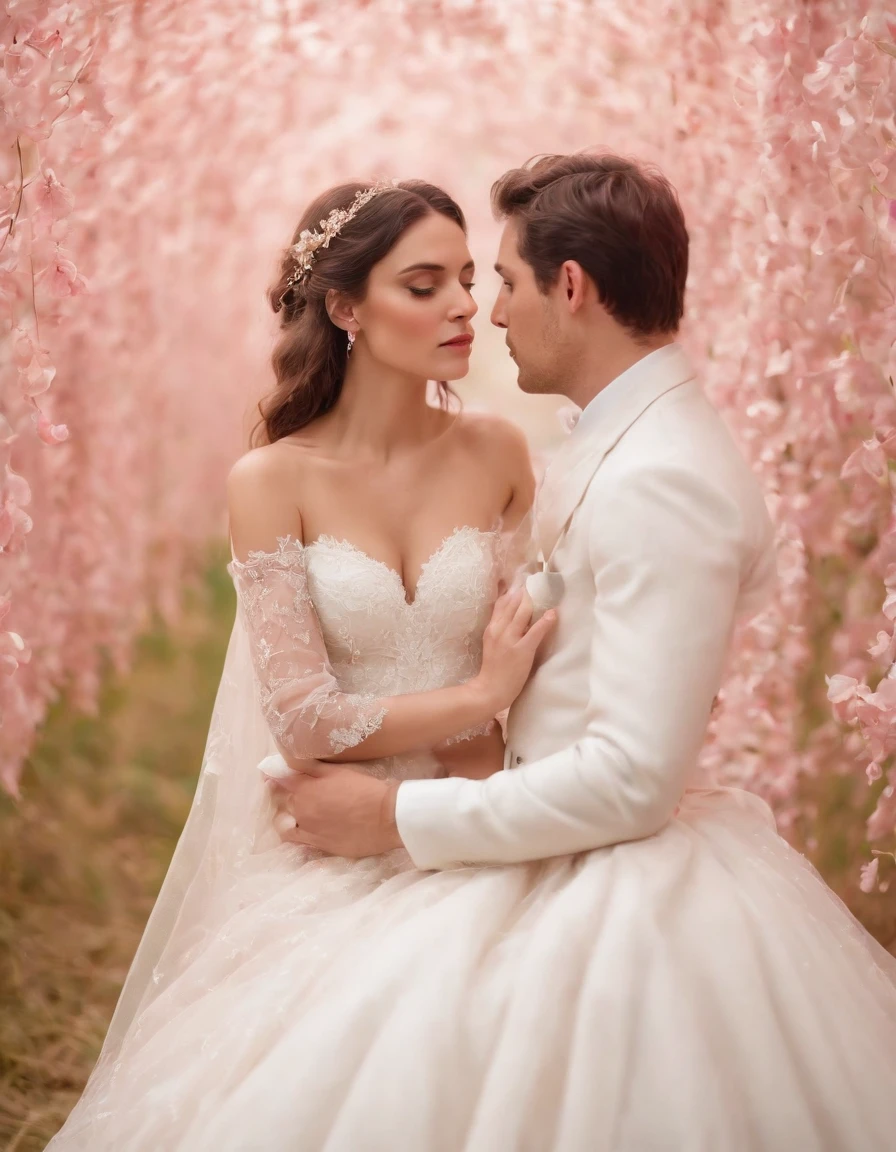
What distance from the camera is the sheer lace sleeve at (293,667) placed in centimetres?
189

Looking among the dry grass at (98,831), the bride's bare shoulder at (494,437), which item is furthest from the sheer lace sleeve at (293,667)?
the dry grass at (98,831)

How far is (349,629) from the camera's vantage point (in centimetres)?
202

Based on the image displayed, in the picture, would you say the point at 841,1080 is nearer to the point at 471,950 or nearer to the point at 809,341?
the point at 471,950

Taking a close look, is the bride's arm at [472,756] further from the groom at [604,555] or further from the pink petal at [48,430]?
the pink petal at [48,430]

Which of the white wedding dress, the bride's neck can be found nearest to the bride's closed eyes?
the bride's neck

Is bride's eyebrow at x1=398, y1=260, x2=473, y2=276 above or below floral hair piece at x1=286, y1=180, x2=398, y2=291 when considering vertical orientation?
below

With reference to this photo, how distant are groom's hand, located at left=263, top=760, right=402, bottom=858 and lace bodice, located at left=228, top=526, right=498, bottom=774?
0.05 m

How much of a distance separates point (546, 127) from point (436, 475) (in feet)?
6.28

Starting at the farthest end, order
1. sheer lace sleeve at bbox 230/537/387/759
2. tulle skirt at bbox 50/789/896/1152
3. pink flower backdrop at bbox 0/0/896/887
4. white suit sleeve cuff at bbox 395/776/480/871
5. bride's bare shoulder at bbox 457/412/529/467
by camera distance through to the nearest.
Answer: pink flower backdrop at bbox 0/0/896/887
bride's bare shoulder at bbox 457/412/529/467
sheer lace sleeve at bbox 230/537/387/759
white suit sleeve cuff at bbox 395/776/480/871
tulle skirt at bbox 50/789/896/1152

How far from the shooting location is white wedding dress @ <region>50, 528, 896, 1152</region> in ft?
4.56

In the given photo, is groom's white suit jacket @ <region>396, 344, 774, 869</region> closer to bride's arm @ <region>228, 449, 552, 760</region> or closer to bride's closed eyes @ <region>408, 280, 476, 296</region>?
bride's arm @ <region>228, 449, 552, 760</region>

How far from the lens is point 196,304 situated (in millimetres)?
4004

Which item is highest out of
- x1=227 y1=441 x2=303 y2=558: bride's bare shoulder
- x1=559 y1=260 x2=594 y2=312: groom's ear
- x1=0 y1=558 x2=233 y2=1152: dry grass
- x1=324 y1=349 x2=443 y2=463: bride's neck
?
x1=559 y1=260 x2=594 y2=312: groom's ear

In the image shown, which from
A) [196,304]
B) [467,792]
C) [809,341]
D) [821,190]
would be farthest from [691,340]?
[467,792]
